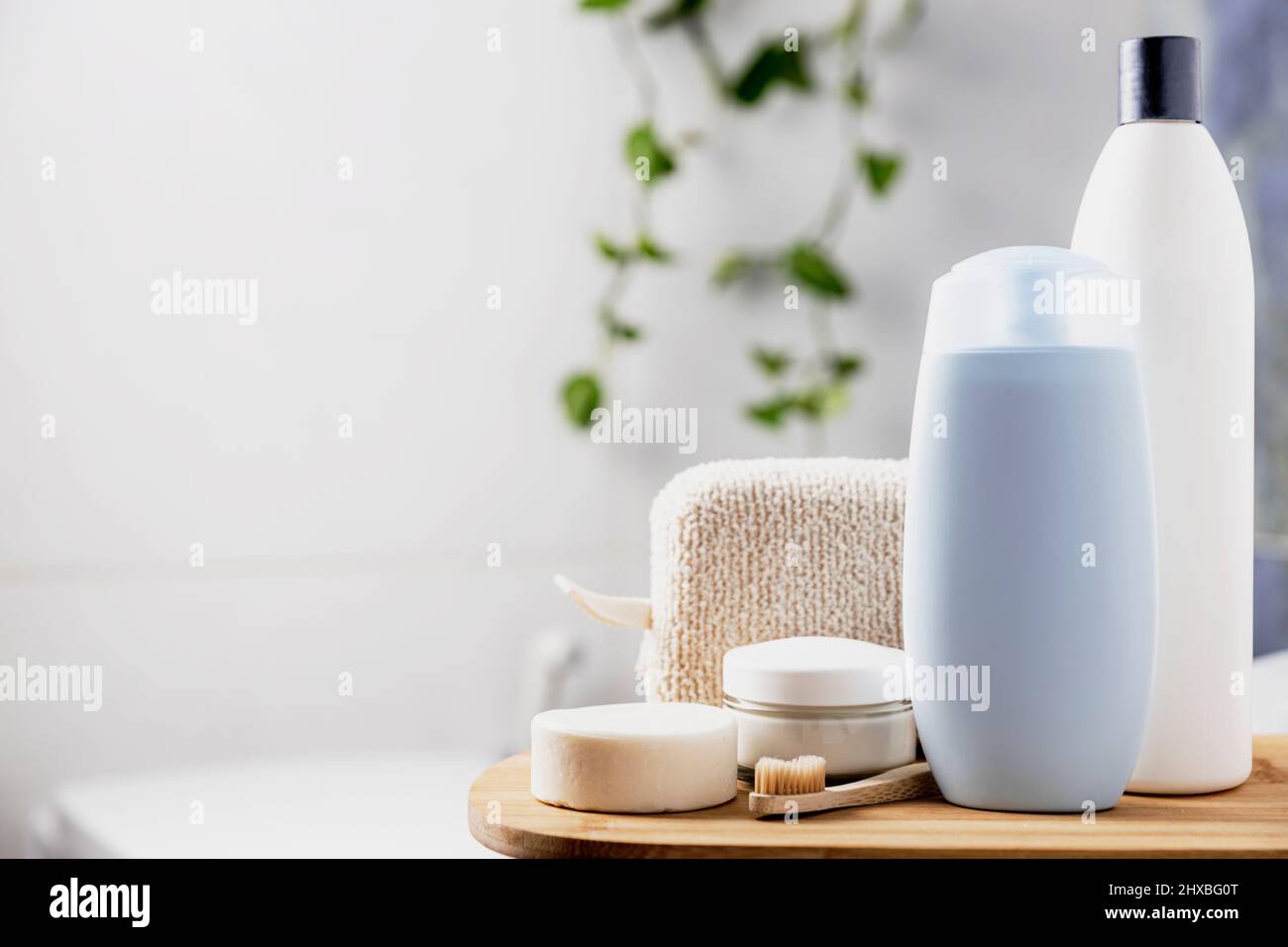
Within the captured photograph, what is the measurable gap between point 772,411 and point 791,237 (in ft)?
0.55

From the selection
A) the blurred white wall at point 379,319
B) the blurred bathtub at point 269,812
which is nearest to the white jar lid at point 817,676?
the blurred bathtub at point 269,812

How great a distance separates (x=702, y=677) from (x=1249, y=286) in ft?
0.66

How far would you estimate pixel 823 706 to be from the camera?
0.35 m

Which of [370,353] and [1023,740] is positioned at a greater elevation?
[370,353]

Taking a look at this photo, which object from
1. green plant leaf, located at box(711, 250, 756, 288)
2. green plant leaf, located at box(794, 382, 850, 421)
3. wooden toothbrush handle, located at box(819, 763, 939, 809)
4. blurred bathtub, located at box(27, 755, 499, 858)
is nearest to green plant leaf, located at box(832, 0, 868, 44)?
green plant leaf, located at box(711, 250, 756, 288)

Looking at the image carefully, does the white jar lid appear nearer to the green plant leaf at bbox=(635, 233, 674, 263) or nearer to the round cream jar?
the round cream jar

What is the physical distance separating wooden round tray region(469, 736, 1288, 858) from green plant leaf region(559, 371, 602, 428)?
81cm

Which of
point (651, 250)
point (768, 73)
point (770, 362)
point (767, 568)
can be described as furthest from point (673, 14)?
point (767, 568)

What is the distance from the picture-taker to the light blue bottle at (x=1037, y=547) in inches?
13.1

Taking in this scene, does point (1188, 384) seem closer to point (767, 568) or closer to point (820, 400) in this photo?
point (767, 568)
